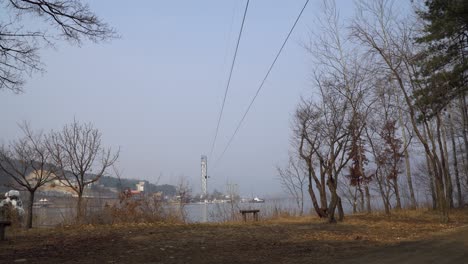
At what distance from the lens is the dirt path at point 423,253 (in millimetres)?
7414

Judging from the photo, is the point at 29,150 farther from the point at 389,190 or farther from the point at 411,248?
the point at 389,190

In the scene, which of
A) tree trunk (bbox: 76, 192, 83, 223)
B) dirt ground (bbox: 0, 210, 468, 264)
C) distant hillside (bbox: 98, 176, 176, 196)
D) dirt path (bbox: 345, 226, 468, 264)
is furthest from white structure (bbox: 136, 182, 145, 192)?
dirt path (bbox: 345, 226, 468, 264)

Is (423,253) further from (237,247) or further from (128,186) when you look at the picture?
(128,186)

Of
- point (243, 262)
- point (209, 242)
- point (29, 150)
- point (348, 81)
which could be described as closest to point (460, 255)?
point (243, 262)

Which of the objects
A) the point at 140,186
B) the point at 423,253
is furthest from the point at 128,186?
the point at 423,253

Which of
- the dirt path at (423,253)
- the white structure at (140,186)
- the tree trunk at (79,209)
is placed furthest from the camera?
the white structure at (140,186)

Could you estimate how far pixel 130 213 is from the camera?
16453mm

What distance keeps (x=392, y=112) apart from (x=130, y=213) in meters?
19.1

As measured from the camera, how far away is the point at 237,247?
951 centimetres

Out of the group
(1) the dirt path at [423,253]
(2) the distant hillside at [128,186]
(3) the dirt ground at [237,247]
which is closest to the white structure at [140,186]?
(2) the distant hillside at [128,186]

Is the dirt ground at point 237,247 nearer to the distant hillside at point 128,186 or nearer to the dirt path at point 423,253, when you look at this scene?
the dirt path at point 423,253

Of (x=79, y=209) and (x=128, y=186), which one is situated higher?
(x=128, y=186)

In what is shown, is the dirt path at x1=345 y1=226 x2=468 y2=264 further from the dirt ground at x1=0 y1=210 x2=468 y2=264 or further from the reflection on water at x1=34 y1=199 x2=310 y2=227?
the reflection on water at x1=34 y1=199 x2=310 y2=227

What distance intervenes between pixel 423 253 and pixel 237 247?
411 centimetres
